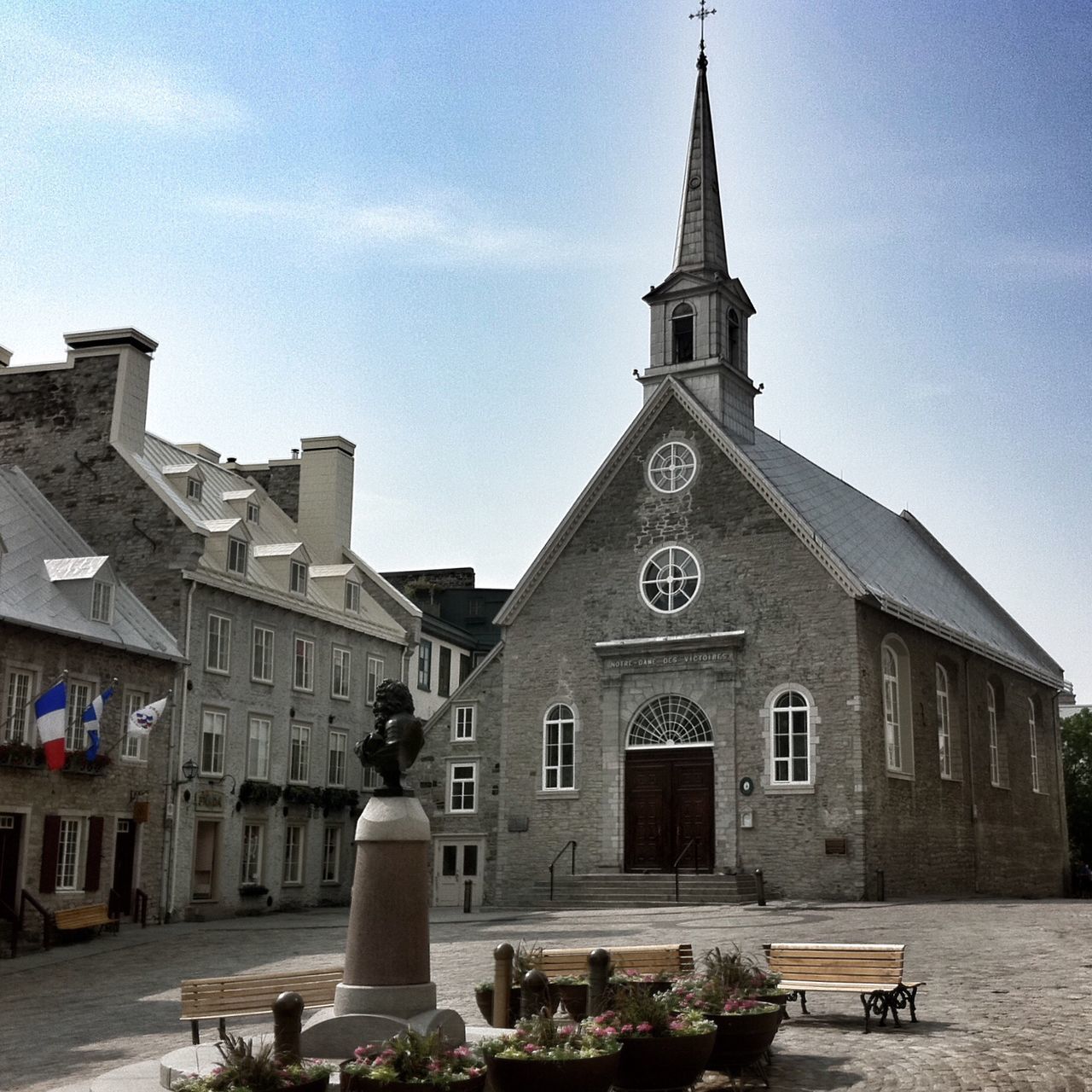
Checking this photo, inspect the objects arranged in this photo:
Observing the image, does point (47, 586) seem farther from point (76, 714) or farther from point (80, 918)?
point (80, 918)

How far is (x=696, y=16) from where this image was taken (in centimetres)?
4356

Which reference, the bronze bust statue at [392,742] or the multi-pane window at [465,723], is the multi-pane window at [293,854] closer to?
the multi-pane window at [465,723]

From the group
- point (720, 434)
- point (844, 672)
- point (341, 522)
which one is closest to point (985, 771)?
point (844, 672)

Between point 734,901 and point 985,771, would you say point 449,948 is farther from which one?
point 985,771

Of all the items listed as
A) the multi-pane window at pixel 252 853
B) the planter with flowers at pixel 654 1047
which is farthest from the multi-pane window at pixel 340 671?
the planter with flowers at pixel 654 1047

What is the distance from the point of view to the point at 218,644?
115ft

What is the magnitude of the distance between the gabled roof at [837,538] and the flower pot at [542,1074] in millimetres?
24261

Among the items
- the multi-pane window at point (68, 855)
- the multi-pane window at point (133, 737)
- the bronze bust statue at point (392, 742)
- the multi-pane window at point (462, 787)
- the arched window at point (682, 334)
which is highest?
the arched window at point (682, 334)

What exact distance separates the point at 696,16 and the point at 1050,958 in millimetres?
33342

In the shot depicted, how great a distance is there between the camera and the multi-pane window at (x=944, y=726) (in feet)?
123

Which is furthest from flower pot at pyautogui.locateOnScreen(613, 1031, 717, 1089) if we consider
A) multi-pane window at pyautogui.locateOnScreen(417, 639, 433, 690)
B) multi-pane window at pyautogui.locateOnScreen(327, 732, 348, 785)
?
multi-pane window at pyautogui.locateOnScreen(417, 639, 433, 690)

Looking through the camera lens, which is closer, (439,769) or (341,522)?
(439,769)

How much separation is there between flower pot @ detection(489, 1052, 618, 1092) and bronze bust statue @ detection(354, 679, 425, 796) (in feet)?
9.87

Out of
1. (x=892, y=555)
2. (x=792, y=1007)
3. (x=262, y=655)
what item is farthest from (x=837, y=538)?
(x=792, y=1007)
